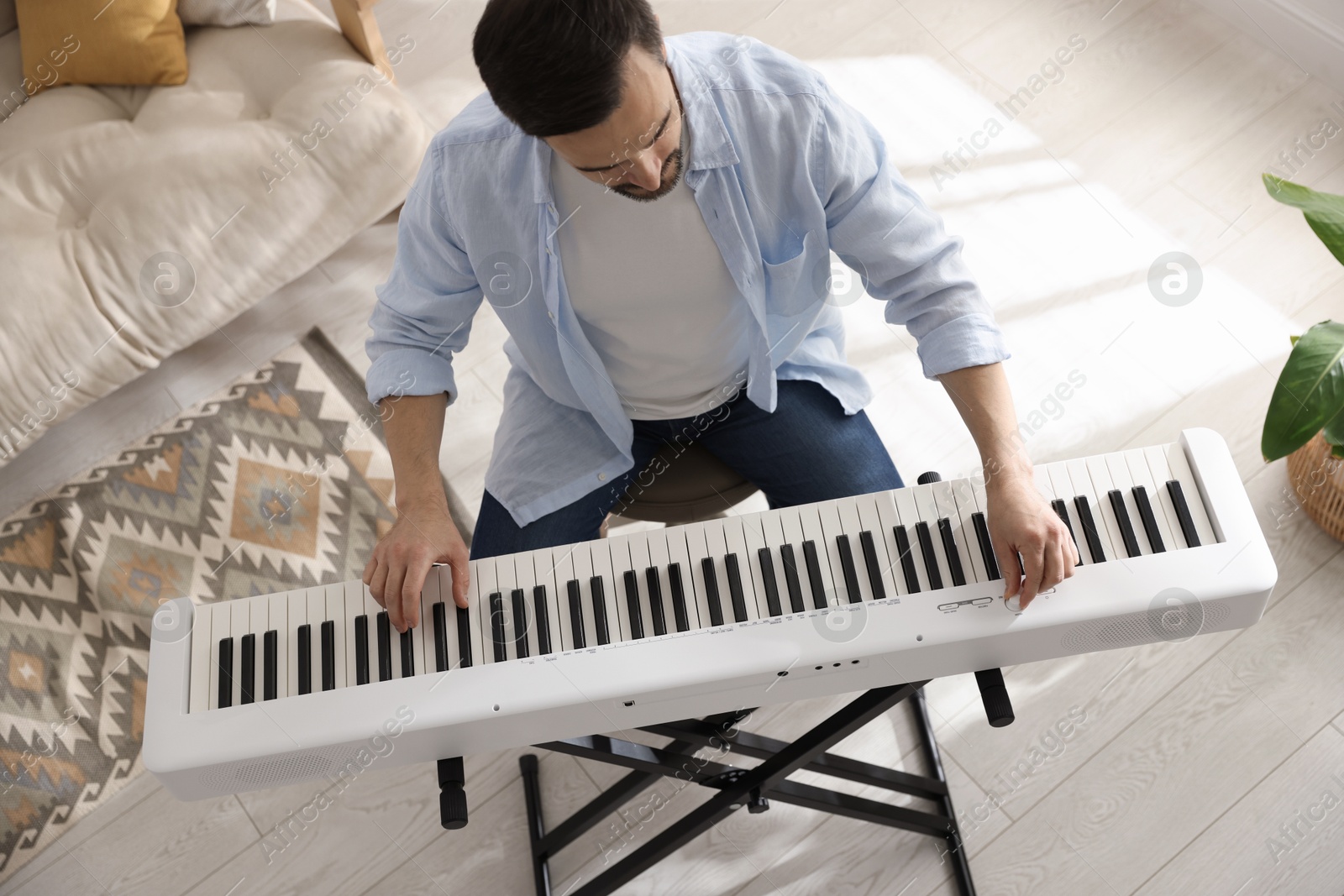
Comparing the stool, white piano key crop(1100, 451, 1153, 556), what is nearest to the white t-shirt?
the stool

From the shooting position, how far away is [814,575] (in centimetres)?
121

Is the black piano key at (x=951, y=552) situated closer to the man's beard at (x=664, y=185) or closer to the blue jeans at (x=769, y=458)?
the blue jeans at (x=769, y=458)

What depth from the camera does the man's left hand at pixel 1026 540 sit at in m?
1.14

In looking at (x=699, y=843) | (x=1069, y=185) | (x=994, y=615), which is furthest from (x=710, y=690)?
(x=1069, y=185)

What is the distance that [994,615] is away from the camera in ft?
3.78

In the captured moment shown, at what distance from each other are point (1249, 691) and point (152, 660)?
1.85m

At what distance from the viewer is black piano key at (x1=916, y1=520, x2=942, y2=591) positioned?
1188 millimetres

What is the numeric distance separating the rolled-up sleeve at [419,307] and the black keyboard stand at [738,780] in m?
0.51

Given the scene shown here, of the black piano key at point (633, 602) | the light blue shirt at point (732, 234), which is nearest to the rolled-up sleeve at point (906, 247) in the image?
the light blue shirt at point (732, 234)

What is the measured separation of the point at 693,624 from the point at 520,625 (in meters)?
0.20

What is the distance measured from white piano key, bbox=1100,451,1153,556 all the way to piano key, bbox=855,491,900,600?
0.84ft

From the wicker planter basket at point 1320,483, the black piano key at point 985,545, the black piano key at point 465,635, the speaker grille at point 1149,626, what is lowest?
the wicker planter basket at point 1320,483

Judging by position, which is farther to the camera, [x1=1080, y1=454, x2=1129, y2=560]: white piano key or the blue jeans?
the blue jeans

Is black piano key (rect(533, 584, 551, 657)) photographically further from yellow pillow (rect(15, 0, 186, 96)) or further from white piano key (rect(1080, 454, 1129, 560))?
yellow pillow (rect(15, 0, 186, 96))
